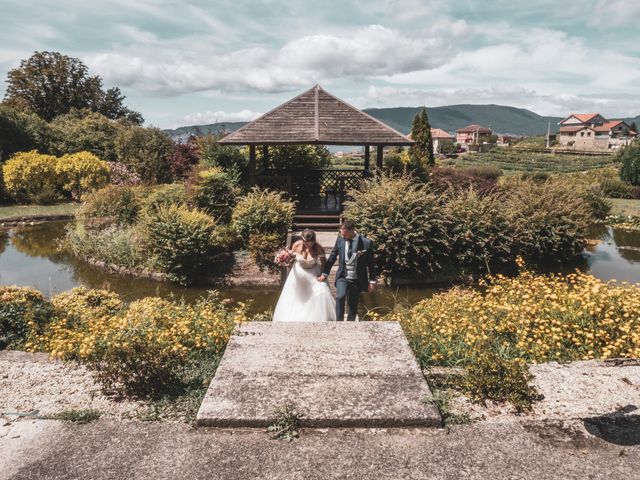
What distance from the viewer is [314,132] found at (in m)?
16.0

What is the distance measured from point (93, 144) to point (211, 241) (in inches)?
924

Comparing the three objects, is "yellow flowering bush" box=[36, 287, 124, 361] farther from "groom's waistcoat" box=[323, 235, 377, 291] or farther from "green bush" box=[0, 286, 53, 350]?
"groom's waistcoat" box=[323, 235, 377, 291]

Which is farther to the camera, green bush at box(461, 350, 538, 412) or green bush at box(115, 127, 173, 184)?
green bush at box(115, 127, 173, 184)

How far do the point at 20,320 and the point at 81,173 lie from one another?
20.8 meters

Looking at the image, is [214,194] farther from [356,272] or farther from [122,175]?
[122,175]

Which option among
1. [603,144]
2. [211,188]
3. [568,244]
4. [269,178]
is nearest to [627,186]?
[568,244]

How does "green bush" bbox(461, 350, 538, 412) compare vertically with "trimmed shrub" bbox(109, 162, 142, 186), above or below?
below

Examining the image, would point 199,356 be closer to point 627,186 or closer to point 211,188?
point 211,188

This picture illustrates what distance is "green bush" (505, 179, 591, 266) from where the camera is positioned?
13.6m

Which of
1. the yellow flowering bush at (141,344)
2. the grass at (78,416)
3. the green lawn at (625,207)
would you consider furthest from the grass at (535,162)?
the grass at (78,416)

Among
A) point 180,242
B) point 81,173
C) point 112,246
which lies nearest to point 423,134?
point 81,173

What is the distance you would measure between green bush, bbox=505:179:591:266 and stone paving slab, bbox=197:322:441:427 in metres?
10.0

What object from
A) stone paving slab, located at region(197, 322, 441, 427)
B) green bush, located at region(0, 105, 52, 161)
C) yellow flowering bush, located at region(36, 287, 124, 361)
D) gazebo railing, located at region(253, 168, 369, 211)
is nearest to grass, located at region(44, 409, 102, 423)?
yellow flowering bush, located at region(36, 287, 124, 361)

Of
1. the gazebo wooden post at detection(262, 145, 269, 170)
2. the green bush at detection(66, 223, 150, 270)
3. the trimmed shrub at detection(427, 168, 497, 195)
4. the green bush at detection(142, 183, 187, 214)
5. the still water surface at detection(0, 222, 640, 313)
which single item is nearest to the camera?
the still water surface at detection(0, 222, 640, 313)
